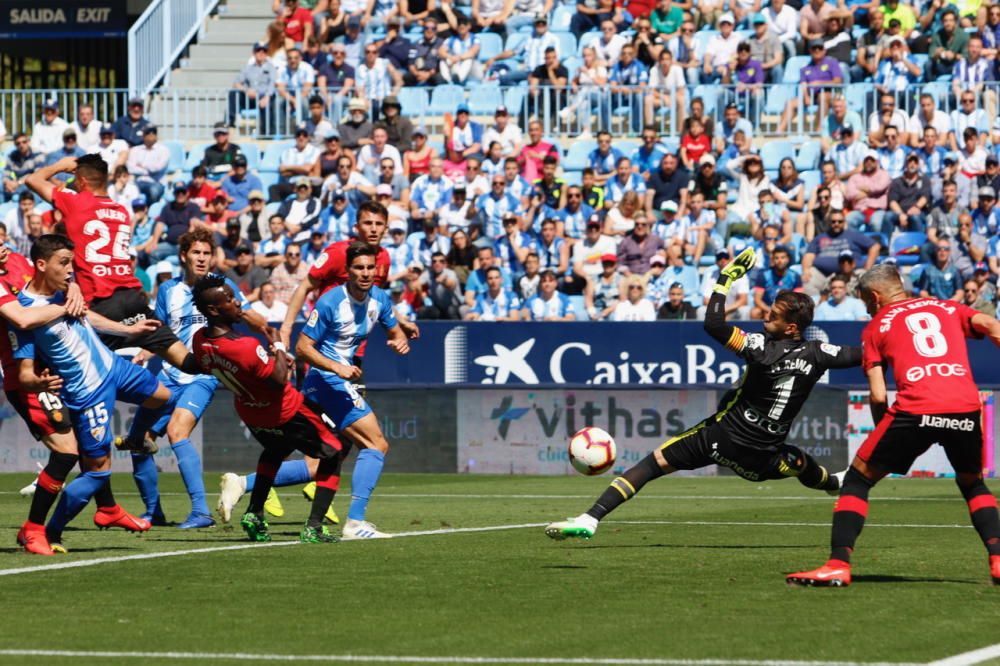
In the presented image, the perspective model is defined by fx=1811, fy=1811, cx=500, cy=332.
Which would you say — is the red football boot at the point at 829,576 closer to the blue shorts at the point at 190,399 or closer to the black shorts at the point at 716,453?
the black shorts at the point at 716,453

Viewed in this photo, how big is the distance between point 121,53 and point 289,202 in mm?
12118

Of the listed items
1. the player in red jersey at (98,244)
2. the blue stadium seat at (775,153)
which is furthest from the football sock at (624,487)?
the blue stadium seat at (775,153)

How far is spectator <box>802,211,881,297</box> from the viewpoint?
23641 millimetres

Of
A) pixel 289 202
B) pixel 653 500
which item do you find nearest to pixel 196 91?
pixel 289 202

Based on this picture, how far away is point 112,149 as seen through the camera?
91.5 ft

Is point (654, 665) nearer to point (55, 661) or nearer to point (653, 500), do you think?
point (55, 661)

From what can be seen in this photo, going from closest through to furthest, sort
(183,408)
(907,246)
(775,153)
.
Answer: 1. (183,408)
2. (907,246)
3. (775,153)

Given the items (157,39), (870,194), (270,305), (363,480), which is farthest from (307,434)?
(157,39)

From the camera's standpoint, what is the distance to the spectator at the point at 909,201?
24.3m

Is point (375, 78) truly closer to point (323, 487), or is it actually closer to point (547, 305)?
point (547, 305)

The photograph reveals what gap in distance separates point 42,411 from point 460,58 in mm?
18505

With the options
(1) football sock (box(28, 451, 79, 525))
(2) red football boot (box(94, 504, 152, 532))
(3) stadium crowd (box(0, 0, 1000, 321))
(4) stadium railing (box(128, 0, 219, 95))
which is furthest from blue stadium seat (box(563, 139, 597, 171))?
(1) football sock (box(28, 451, 79, 525))

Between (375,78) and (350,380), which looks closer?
(350,380)

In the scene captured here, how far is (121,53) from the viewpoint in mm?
36844
